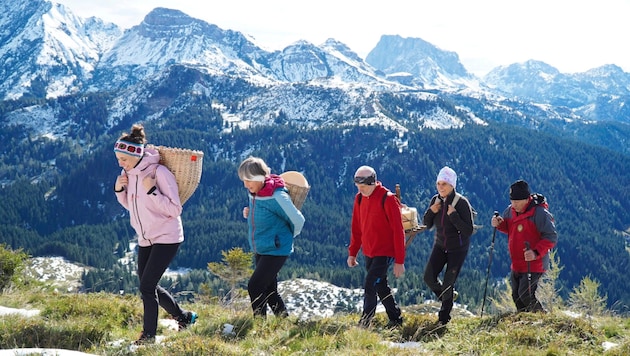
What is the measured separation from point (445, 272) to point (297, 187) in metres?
3.28

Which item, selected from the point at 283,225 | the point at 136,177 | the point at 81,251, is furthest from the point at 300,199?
the point at 81,251

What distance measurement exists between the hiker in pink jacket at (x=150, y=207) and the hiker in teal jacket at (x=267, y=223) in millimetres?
1283

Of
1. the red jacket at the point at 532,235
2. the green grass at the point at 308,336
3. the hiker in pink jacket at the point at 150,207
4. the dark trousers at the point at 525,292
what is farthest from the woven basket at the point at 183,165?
the dark trousers at the point at 525,292

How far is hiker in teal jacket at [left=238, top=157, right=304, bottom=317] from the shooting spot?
26.0 feet

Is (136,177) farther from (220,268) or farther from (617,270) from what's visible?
(617,270)

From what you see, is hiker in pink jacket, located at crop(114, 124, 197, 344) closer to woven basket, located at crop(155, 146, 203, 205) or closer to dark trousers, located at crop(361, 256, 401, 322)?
woven basket, located at crop(155, 146, 203, 205)

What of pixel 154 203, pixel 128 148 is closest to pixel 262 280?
pixel 154 203

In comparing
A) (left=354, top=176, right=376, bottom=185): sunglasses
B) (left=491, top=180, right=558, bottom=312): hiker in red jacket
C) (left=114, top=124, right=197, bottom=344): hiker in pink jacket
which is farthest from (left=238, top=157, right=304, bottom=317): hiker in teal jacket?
(left=491, top=180, right=558, bottom=312): hiker in red jacket

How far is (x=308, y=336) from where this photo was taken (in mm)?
7172

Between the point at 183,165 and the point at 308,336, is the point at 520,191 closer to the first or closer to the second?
the point at 308,336

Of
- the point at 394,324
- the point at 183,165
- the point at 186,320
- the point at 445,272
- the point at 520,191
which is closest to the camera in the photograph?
the point at 183,165

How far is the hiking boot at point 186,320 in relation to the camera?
805cm

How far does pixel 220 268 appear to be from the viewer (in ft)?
107

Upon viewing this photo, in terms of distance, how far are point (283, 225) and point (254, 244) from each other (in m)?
0.61
